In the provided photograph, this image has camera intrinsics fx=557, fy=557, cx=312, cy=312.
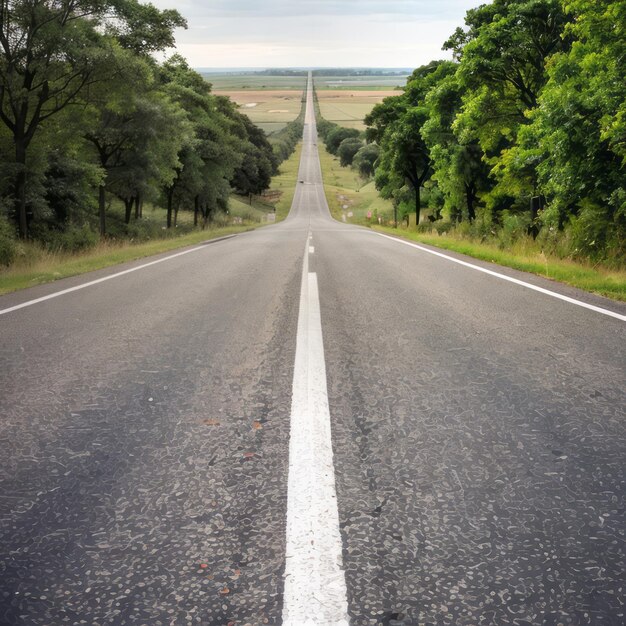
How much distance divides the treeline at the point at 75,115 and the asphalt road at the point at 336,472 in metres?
13.3

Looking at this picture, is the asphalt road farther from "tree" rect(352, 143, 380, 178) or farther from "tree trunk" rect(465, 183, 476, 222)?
"tree" rect(352, 143, 380, 178)

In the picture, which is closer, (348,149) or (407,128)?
(407,128)

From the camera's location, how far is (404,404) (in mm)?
3641

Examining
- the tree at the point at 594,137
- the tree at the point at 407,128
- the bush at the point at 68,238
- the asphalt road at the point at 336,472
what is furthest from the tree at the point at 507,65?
the asphalt road at the point at 336,472

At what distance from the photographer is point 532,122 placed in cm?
2194

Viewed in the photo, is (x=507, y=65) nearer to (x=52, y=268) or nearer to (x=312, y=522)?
(x=52, y=268)

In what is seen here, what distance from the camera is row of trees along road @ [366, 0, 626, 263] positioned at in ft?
42.9

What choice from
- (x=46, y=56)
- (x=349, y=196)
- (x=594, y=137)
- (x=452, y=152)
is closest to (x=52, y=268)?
(x=46, y=56)

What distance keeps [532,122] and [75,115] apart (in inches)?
729

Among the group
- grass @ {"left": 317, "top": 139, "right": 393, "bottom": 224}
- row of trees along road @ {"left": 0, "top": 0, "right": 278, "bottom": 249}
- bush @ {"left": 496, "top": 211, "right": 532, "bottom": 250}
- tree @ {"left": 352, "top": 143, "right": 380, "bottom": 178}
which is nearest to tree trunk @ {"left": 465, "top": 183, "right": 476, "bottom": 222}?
bush @ {"left": 496, "top": 211, "right": 532, "bottom": 250}

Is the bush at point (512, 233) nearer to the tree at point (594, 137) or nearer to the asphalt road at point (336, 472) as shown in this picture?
the tree at point (594, 137)

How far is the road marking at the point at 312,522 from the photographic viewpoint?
5.93ft

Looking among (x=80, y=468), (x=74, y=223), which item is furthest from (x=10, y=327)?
(x=74, y=223)

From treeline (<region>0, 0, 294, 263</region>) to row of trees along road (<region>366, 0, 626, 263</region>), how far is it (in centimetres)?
1376
